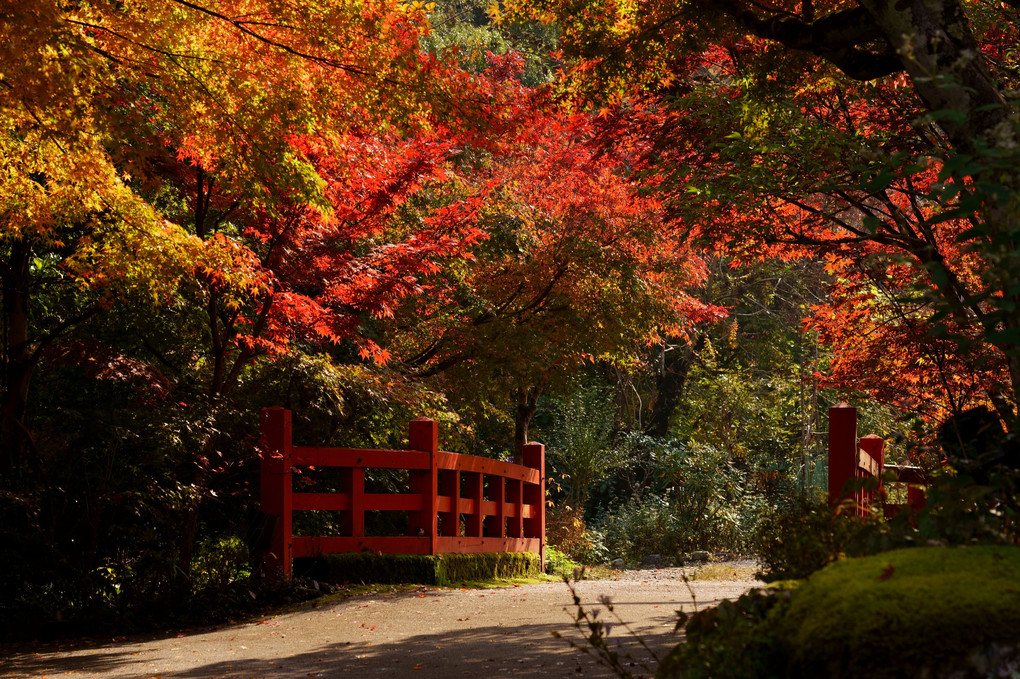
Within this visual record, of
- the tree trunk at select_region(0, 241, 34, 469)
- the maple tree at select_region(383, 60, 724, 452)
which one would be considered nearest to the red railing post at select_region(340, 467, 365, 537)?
the tree trunk at select_region(0, 241, 34, 469)

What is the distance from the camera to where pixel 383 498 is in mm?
8617

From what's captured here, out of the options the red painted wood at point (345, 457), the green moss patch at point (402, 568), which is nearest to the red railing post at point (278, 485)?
the red painted wood at point (345, 457)

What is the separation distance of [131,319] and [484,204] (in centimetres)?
433

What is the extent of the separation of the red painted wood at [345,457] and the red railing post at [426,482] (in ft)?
0.99

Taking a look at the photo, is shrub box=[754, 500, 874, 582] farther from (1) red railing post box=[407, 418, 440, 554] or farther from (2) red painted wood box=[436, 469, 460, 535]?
(2) red painted wood box=[436, 469, 460, 535]

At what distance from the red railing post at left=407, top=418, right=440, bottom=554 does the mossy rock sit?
634cm

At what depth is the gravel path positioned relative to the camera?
17.2ft

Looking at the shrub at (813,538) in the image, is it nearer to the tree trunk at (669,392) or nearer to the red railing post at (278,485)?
the red railing post at (278,485)

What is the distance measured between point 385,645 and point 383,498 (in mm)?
2725

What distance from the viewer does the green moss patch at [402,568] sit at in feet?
26.9

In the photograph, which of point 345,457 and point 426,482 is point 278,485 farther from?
point 426,482

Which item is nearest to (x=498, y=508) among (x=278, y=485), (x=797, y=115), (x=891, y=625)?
(x=278, y=485)

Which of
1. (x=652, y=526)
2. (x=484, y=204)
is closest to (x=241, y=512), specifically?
(x=484, y=204)

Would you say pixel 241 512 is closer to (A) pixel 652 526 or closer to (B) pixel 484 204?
(B) pixel 484 204
